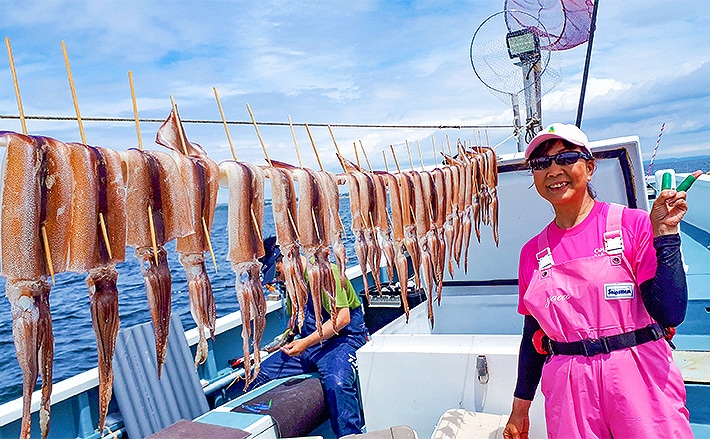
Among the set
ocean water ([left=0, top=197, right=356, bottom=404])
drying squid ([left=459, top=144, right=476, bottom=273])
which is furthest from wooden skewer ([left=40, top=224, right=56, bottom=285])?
drying squid ([left=459, top=144, right=476, bottom=273])

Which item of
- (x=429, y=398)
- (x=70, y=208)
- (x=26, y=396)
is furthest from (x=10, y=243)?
(x=429, y=398)

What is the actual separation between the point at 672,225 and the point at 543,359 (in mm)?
1019

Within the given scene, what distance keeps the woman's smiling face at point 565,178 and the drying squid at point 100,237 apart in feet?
6.25

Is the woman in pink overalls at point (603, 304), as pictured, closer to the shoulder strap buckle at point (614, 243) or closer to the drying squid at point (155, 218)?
the shoulder strap buckle at point (614, 243)

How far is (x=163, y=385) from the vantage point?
15.7ft

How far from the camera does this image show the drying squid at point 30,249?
149 centimetres

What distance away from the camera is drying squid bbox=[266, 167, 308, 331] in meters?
2.35

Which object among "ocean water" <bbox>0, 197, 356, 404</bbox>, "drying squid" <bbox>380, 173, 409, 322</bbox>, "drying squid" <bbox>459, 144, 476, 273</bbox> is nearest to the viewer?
"drying squid" <bbox>380, 173, 409, 322</bbox>

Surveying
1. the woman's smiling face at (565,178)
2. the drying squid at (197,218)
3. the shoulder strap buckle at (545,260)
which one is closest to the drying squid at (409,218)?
the shoulder strap buckle at (545,260)

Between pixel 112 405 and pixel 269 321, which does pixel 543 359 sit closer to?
pixel 112 405

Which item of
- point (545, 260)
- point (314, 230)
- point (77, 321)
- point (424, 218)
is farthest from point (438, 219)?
point (77, 321)

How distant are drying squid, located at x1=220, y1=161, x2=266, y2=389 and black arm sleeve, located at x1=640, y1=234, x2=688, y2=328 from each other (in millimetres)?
1661

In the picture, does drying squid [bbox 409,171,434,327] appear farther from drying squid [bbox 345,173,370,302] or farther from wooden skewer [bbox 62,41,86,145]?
wooden skewer [bbox 62,41,86,145]

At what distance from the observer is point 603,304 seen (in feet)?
7.79
